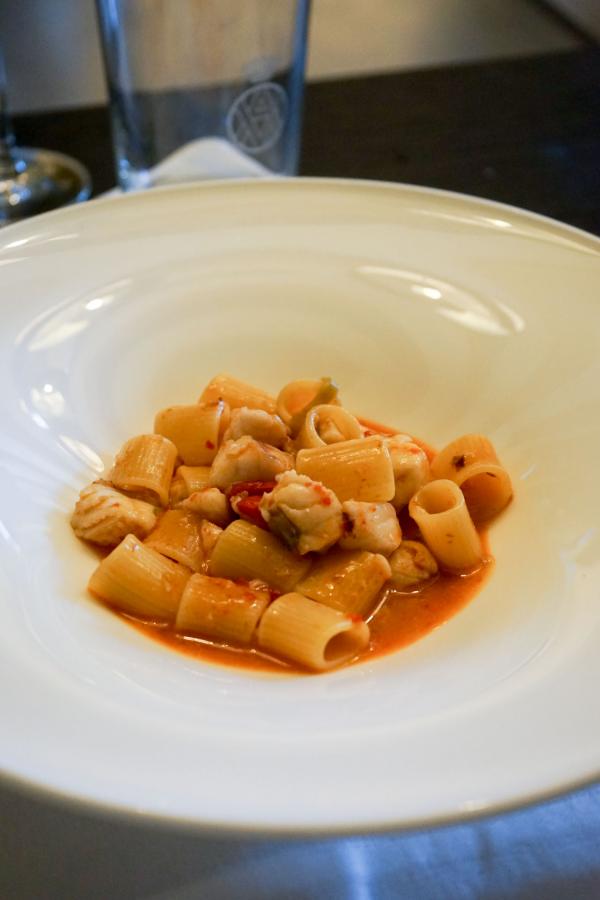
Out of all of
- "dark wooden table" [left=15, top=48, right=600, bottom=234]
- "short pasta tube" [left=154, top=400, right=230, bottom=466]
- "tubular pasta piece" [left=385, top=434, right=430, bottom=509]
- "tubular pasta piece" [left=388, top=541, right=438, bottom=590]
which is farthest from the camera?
"dark wooden table" [left=15, top=48, right=600, bottom=234]

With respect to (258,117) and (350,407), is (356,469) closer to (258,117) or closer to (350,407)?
(350,407)

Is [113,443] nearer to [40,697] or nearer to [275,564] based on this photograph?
[275,564]

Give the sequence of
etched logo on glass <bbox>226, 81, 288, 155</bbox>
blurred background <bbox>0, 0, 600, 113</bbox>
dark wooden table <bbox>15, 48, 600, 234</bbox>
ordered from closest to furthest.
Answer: etched logo on glass <bbox>226, 81, 288, 155</bbox>
dark wooden table <bbox>15, 48, 600, 234</bbox>
blurred background <bbox>0, 0, 600, 113</bbox>

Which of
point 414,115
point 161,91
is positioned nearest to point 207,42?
point 161,91

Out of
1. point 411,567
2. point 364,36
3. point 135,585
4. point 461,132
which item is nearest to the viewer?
point 135,585

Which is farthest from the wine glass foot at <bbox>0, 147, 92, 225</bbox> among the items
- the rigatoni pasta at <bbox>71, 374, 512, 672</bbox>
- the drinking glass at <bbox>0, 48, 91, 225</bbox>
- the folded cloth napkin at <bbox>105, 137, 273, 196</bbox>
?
the rigatoni pasta at <bbox>71, 374, 512, 672</bbox>

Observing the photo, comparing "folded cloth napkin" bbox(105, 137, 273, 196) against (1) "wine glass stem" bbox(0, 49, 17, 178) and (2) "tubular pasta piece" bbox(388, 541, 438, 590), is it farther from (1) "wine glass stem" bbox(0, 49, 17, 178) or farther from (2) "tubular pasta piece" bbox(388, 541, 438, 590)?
(2) "tubular pasta piece" bbox(388, 541, 438, 590)

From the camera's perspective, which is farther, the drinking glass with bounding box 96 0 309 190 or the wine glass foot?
the wine glass foot

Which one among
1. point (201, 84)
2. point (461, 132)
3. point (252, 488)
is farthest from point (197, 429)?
point (461, 132)
